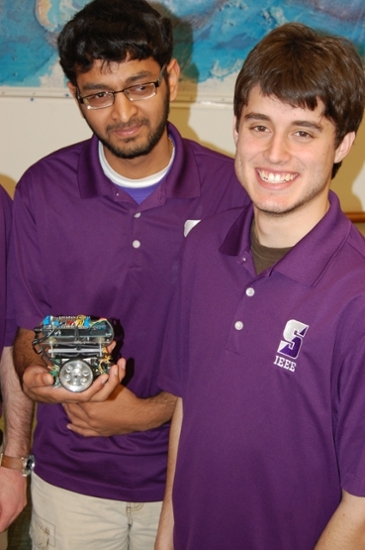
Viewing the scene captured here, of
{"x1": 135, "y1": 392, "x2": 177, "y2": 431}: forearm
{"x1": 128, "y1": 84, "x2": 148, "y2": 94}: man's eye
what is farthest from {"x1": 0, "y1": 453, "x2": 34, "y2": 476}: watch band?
{"x1": 128, "y1": 84, "x2": 148, "y2": 94}: man's eye

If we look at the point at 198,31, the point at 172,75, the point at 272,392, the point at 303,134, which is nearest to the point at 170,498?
the point at 272,392

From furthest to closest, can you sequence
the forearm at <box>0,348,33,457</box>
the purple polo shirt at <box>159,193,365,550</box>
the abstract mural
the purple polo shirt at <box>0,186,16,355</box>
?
the abstract mural
the forearm at <box>0,348,33,457</box>
the purple polo shirt at <box>0,186,16,355</box>
the purple polo shirt at <box>159,193,365,550</box>

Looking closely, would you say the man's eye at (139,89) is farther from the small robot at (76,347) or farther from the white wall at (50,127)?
the white wall at (50,127)

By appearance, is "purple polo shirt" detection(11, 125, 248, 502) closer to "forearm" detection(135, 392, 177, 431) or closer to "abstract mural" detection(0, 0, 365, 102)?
"forearm" detection(135, 392, 177, 431)

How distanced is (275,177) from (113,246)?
55 centimetres

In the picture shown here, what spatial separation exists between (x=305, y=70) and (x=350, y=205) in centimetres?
185

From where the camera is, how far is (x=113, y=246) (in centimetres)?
177

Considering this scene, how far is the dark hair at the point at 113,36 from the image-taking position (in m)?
1.73

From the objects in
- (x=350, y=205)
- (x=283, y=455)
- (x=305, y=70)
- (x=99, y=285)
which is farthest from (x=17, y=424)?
(x=350, y=205)

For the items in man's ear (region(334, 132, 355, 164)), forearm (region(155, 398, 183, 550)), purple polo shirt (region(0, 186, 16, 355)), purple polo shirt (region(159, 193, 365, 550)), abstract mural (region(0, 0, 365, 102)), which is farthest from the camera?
abstract mural (region(0, 0, 365, 102))

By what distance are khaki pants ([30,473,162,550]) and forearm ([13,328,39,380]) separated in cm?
33

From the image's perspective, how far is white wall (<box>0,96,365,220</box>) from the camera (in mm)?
2807

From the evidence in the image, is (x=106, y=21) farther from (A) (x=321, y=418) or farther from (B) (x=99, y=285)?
(A) (x=321, y=418)

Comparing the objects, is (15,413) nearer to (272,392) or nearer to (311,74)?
(272,392)
